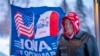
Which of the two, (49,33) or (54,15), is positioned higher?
(54,15)

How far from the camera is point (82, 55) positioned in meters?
3.17

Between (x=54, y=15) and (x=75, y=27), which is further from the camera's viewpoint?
(x=54, y=15)

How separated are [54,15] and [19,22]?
0.55 meters

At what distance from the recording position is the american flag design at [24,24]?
13.8ft

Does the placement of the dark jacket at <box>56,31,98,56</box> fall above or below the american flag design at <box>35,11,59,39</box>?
below

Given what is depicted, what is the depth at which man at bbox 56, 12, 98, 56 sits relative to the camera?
3176 millimetres

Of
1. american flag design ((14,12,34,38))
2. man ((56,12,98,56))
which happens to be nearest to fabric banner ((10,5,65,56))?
american flag design ((14,12,34,38))

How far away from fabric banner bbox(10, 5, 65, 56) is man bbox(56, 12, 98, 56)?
0.80m

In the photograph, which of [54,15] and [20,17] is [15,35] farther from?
[54,15]

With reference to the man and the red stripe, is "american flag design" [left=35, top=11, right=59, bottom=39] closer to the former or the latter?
the red stripe

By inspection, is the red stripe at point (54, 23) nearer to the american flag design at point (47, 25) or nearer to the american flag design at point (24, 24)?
the american flag design at point (47, 25)

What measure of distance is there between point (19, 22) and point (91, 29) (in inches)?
43.1

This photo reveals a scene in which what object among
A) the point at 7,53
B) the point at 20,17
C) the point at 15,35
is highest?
the point at 20,17

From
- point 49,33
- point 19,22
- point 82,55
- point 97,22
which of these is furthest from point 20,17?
point 82,55
